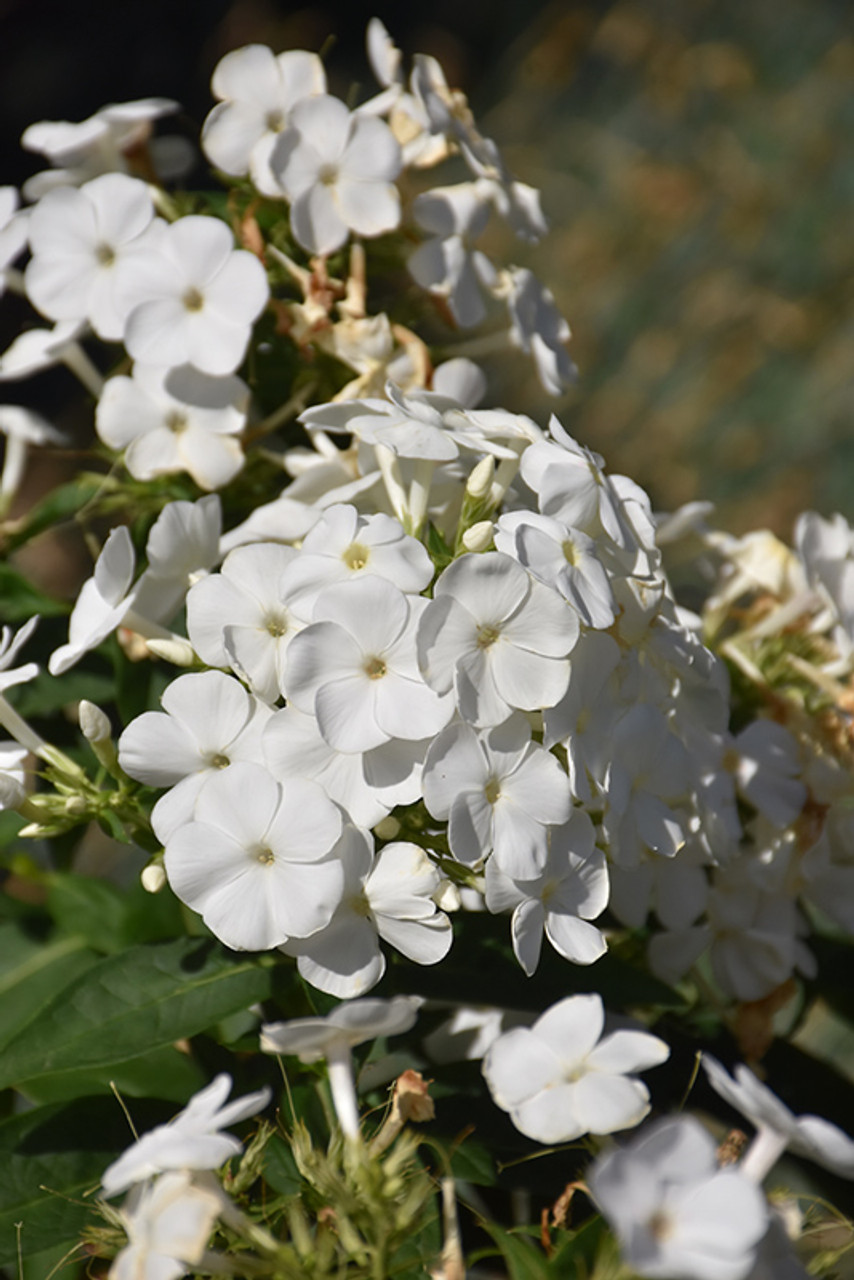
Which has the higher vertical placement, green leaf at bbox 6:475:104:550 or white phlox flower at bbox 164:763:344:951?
white phlox flower at bbox 164:763:344:951

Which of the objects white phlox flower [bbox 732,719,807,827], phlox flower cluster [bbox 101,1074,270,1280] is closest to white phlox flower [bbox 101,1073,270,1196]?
phlox flower cluster [bbox 101,1074,270,1280]

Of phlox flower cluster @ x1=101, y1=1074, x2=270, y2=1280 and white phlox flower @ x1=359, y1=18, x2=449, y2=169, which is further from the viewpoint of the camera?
white phlox flower @ x1=359, y1=18, x2=449, y2=169

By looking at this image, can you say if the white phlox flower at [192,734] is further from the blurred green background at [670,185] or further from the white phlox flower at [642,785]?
the blurred green background at [670,185]

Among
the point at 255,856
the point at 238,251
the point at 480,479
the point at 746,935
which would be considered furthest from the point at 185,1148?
the point at 238,251

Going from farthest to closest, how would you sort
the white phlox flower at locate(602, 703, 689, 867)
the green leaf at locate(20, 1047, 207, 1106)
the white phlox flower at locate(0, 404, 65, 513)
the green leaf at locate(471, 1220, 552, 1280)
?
1. the white phlox flower at locate(0, 404, 65, 513)
2. the green leaf at locate(20, 1047, 207, 1106)
3. the white phlox flower at locate(602, 703, 689, 867)
4. the green leaf at locate(471, 1220, 552, 1280)

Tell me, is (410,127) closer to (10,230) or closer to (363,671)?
(10,230)

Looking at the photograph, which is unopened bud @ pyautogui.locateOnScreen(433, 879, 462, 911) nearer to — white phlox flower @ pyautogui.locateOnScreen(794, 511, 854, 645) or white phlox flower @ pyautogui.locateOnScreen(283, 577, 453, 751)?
white phlox flower @ pyautogui.locateOnScreen(283, 577, 453, 751)
